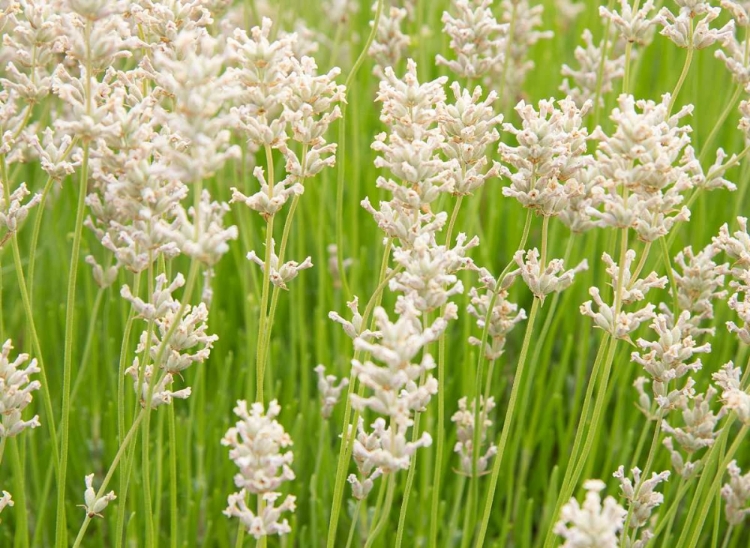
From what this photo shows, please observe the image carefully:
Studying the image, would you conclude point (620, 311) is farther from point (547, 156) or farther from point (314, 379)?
point (314, 379)

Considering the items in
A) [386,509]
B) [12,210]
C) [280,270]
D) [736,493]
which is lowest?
[736,493]

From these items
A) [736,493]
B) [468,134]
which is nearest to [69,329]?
[468,134]

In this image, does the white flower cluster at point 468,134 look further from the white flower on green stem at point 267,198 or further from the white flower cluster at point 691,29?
the white flower cluster at point 691,29

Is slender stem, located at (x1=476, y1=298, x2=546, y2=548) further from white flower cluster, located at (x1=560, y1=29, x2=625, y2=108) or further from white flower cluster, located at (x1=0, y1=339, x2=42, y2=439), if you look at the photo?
white flower cluster, located at (x1=560, y1=29, x2=625, y2=108)

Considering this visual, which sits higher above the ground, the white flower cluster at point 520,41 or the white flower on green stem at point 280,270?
the white flower cluster at point 520,41

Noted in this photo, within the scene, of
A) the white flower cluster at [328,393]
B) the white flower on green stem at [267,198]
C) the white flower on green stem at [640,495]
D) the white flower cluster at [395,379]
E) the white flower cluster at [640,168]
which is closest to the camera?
the white flower cluster at [395,379]

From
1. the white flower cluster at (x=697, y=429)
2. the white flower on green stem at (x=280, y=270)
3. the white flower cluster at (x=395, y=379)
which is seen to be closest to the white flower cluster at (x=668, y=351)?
the white flower cluster at (x=697, y=429)

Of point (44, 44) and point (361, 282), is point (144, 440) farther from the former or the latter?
point (361, 282)
